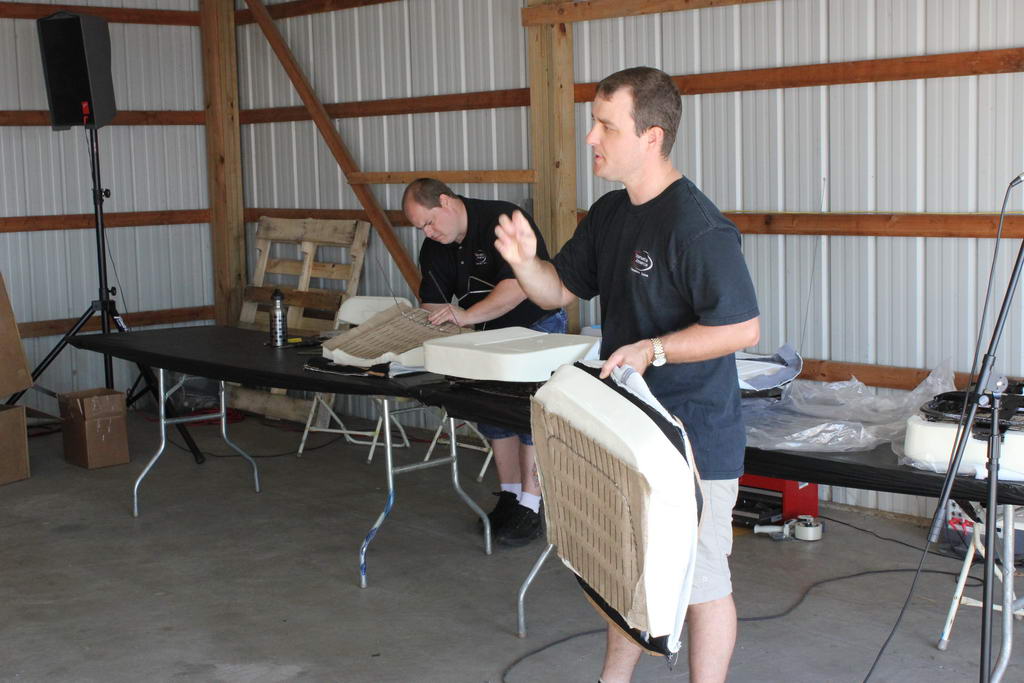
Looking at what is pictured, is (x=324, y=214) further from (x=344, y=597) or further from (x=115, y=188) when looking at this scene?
(x=344, y=597)

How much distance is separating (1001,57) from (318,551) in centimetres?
292

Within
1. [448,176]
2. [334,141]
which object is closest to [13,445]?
[334,141]

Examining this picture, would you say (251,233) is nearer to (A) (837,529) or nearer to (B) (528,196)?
(B) (528,196)

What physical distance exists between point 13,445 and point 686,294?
406 centimetres

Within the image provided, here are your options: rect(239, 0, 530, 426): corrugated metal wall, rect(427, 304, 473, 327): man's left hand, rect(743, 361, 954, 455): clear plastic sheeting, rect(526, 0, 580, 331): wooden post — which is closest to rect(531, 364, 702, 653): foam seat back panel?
rect(743, 361, 954, 455): clear plastic sheeting

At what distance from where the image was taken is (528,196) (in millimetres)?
5434

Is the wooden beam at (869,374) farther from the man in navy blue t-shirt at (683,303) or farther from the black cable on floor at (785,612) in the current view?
the man in navy blue t-shirt at (683,303)

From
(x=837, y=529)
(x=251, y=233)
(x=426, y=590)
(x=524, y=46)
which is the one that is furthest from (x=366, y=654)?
(x=251, y=233)

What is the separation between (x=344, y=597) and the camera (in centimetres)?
377

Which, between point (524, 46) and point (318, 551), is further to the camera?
point (524, 46)

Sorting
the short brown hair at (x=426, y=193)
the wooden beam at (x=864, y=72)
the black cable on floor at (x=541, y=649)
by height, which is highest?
the wooden beam at (x=864, y=72)

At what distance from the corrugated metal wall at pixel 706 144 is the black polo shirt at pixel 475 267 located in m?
Result: 1.13

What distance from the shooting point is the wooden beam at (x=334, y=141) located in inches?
237

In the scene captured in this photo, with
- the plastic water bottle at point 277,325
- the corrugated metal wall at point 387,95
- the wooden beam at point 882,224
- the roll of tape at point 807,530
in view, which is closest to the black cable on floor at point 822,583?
the roll of tape at point 807,530
